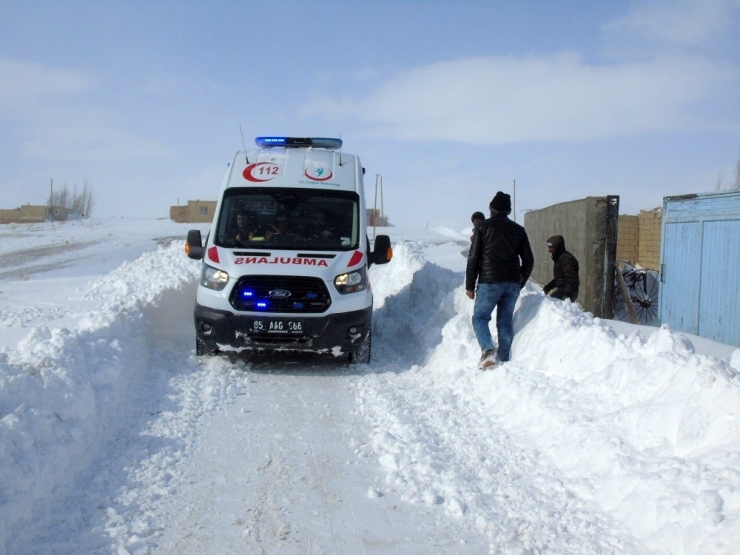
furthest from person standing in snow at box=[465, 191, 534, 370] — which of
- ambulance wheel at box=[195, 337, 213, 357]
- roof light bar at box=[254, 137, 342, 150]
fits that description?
roof light bar at box=[254, 137, 342, 150]

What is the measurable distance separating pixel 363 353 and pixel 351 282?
1.00m

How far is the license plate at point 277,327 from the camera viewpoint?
7.74 meters

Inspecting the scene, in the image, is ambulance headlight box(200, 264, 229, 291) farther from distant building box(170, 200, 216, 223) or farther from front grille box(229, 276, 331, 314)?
distant building box(170, 200, 216, 223)

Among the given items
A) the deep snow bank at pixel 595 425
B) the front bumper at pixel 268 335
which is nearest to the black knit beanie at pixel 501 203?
the deep snow bank at pixel 595 425

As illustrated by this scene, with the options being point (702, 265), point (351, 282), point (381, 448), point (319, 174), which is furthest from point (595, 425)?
point (702, 265)

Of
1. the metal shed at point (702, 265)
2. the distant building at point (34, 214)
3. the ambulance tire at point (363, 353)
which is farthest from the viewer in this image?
the distant building at point (34, 214)

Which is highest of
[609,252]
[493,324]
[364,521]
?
[609,252]

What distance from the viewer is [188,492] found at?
14.4 feet

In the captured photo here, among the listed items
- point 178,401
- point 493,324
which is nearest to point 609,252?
point 493,324

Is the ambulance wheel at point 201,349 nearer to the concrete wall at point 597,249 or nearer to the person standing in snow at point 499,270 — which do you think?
the person standing in snow at point 499,270

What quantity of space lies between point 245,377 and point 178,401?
1231mm

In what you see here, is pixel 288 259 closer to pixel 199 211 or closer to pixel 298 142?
pixel 298 142

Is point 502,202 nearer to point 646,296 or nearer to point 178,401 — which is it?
point 178,401

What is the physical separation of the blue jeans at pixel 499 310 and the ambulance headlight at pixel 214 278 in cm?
314
